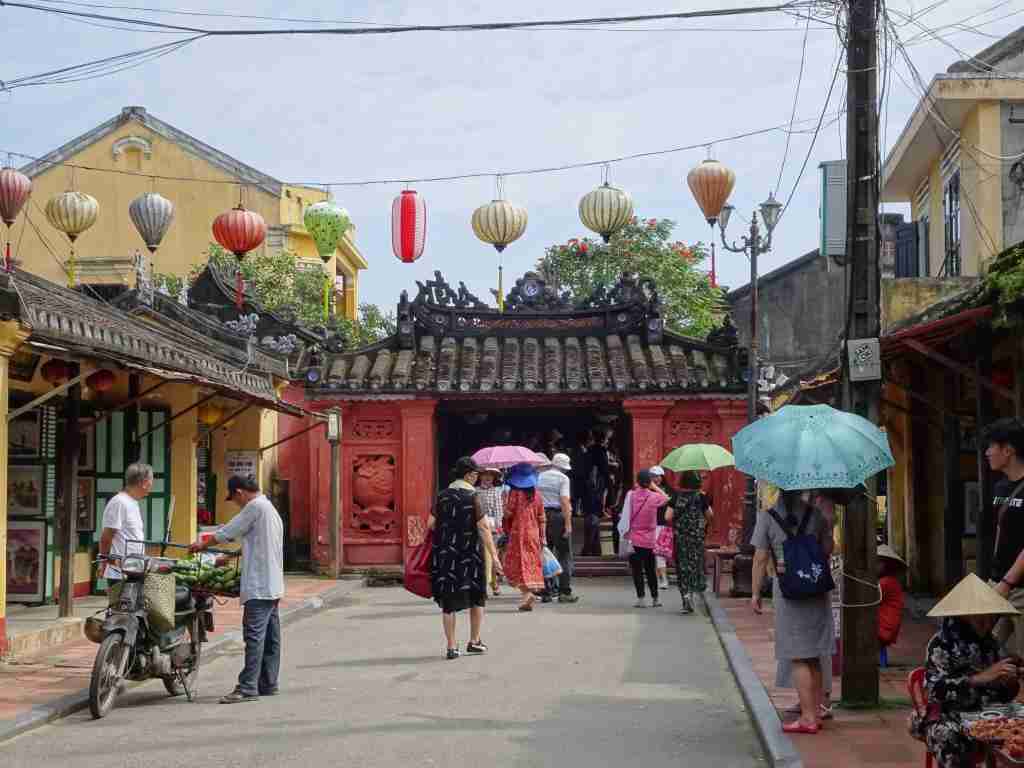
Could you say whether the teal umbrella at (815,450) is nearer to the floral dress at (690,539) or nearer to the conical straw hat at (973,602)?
the conical straw hat at (973,602)

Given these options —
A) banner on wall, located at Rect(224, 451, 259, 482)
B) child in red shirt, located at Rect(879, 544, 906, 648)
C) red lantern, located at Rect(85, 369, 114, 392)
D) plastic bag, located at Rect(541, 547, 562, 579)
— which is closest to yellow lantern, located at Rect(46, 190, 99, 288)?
banner on wall, located at Rect(224, 451, 259, 482)

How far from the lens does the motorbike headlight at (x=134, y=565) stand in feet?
A: 33.7

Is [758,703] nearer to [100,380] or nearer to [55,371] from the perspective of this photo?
[55,371]

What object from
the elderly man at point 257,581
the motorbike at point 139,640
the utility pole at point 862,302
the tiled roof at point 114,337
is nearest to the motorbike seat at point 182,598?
the motorbike at point 139,640

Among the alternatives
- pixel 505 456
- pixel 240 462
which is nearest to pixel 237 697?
pixel 505 456

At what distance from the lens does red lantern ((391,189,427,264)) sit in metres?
22.6

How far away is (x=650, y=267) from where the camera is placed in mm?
40375

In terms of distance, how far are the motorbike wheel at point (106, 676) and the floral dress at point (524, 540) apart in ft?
25.1

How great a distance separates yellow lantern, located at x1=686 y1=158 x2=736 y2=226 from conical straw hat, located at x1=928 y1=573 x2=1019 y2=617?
1244 centimetres

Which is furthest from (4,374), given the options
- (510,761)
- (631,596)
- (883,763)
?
(631,596)

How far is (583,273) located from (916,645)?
2880cm

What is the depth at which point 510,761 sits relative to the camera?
8.34m

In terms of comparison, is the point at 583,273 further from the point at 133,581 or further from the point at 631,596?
the point at 133,581

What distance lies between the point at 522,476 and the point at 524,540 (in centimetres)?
79
